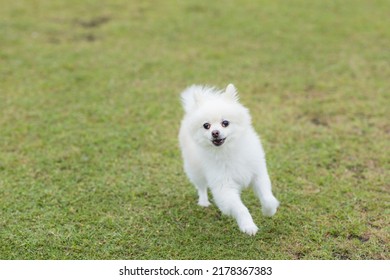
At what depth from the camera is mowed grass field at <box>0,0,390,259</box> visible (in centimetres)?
392

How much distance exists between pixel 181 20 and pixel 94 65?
204 centimetres

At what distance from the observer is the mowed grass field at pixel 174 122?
3918mm

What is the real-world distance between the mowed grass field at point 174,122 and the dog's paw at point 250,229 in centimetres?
6

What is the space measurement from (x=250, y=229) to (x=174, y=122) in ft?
7.24

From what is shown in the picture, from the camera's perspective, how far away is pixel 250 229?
377 cm

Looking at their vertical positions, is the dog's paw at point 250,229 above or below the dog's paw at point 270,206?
below

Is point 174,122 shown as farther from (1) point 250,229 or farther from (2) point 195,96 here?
(1) point 250,229

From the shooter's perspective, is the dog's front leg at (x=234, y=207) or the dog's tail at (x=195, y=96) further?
the dog's tail at (x=195, y=96)

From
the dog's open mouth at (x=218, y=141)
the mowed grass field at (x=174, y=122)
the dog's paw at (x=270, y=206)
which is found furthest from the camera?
the mowed grass field at (x=174, y=122)

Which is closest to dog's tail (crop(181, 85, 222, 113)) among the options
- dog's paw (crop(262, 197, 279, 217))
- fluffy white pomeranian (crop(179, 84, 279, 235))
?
fluffy white pomeranian (crop(179, 84, 279, 235))

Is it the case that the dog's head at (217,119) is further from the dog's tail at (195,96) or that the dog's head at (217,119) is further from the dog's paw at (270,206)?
the dog's paw at (270,206)

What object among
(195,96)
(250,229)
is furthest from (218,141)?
(250,229)

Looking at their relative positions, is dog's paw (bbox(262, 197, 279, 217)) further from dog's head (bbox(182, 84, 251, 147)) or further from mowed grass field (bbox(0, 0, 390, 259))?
dog's head (bbox(182, 84, 251, 147))

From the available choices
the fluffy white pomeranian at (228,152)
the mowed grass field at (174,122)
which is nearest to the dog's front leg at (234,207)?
the fluffy white pomeranian at (228,152)
